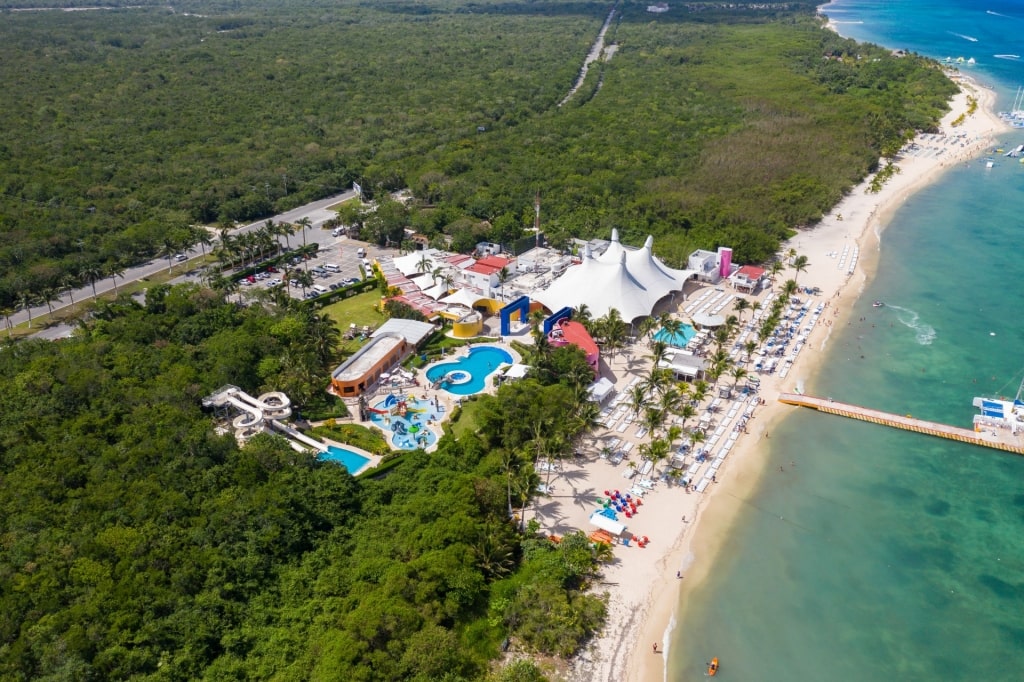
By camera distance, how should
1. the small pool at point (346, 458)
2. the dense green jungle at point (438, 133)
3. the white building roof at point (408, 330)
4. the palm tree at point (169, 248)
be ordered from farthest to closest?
the dense green jungle at point (438, 133) → the palm tree at point (169, 248) → the white building roof at point (408, 330) → the small pool at point (346, 458)

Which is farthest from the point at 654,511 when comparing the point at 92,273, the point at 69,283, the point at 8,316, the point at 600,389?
the point at 8,316

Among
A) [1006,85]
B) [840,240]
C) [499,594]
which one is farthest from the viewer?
[1006,85]

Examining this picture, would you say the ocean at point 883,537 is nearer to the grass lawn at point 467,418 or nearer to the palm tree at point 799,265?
the palm tree at point 799,265

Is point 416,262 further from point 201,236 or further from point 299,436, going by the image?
point 299,436

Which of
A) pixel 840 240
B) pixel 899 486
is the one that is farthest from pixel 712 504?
pixel 840 240

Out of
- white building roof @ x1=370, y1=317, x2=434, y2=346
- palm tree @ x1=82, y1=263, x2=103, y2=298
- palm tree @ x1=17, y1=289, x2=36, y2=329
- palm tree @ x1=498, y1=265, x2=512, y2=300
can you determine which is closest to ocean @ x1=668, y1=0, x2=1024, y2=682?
palm tree @ x1=498, y1=265, x2=512, y2=300

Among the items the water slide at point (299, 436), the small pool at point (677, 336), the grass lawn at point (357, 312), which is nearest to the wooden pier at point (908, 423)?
the small pool at point (677, 336)

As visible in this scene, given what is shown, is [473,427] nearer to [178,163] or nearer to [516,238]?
[516,238]
